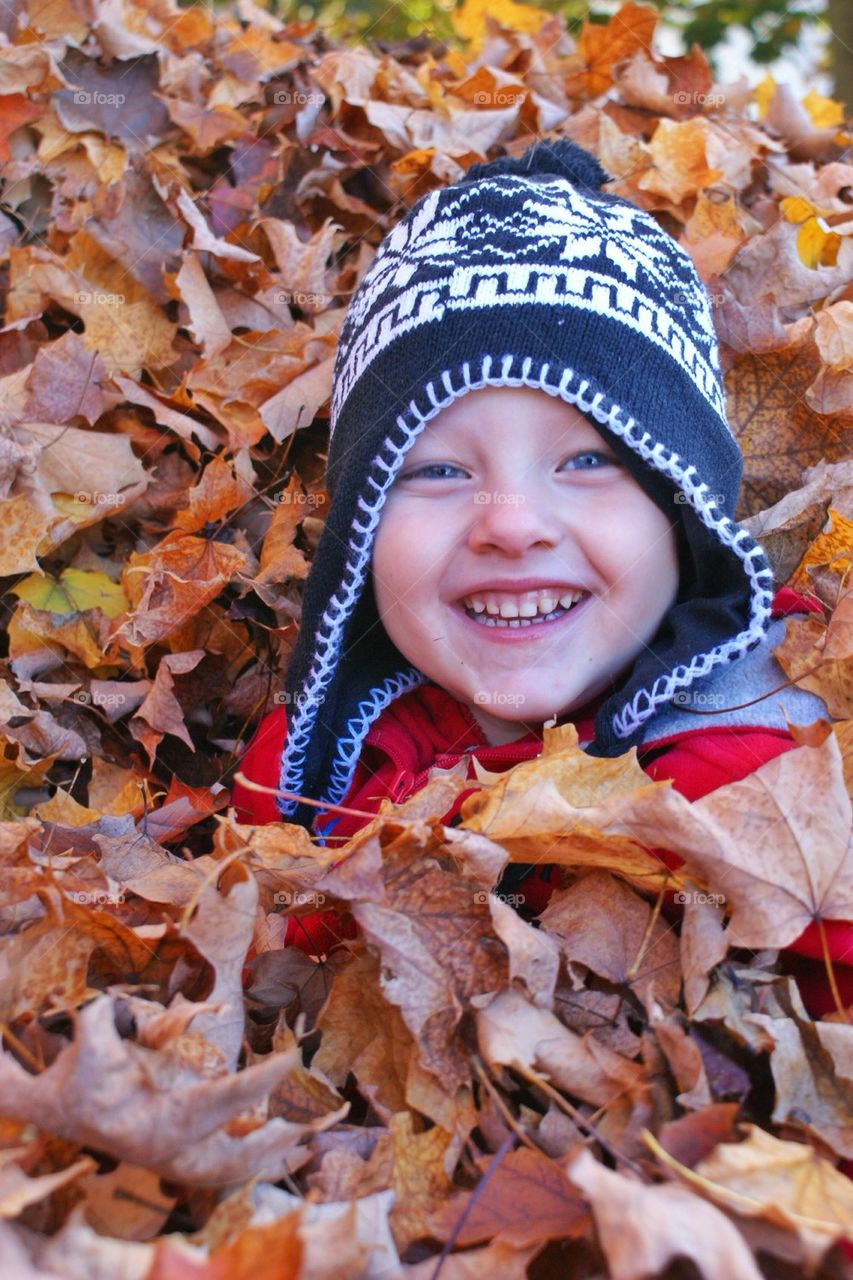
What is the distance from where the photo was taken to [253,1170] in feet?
4.31

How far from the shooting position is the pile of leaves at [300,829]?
1.27 meters

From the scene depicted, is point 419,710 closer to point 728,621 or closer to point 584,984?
point 728,621

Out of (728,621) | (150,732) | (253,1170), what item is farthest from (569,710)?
(253,1170)

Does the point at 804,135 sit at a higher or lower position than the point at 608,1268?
higher

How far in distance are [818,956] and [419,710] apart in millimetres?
1151

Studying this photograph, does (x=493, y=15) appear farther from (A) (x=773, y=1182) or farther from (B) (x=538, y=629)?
(A) (x=773, y=1182)

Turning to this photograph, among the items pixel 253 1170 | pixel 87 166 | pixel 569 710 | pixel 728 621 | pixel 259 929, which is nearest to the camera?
pixel 253 1170

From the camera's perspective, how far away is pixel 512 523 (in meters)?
1.98

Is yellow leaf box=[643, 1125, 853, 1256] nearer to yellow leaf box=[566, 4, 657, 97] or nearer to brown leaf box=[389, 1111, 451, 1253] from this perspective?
brown leaf box=[389, 1111, 451, 1253]

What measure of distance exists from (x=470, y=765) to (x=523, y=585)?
1.19 feet

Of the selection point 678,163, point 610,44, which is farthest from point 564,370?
point 610,44

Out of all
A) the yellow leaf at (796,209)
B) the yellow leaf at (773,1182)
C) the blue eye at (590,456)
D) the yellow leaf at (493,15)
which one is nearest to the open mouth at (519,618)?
the blue eye at (590,456)

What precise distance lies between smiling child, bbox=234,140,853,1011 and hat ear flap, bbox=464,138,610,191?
78mm

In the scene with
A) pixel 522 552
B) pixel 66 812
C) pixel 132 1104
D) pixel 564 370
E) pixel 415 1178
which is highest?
pixel 564 370
